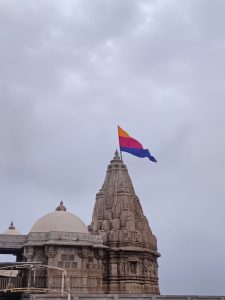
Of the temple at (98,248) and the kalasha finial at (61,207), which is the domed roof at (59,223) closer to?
the temple at (98,248)

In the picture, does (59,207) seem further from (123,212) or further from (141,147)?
(141,147)

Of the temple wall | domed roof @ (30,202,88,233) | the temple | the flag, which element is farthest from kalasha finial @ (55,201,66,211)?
the temple wall

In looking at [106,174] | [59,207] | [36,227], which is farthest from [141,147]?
[36,227]

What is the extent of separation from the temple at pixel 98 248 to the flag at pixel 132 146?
2.32 meters

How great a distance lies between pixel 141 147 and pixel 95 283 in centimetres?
1466

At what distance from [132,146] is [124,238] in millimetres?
9528

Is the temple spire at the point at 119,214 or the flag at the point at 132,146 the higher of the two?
the flag at the point at 132,146

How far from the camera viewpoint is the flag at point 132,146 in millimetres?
41825

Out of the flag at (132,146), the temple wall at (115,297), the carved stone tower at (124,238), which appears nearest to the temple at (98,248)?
the carved stone tower at (124,238)

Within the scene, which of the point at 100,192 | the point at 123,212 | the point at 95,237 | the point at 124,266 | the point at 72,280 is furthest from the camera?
A: the point at 100,192

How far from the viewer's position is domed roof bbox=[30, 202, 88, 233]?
111 ft

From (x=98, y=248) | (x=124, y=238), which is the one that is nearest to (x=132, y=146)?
(x=124, y=238)

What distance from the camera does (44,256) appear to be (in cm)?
3238

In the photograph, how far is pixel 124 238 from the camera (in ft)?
123
